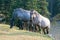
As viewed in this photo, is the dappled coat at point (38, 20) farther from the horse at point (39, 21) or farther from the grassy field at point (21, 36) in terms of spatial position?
the grassy field at point (21, 36)

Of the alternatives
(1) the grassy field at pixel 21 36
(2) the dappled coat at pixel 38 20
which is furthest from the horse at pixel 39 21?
(1) the grassy field at pixel 21 36

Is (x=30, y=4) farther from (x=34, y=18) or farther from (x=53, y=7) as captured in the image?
(x=53, y=7)

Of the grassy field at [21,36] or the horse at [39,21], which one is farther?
the horse at [39,21]

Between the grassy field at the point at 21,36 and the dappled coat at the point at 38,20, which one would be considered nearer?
the grassy field at the point at 21,36

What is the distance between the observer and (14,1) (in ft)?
113

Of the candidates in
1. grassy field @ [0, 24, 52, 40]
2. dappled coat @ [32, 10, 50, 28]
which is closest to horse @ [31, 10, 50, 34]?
dappled coat @ [32, 10, 50, 28]

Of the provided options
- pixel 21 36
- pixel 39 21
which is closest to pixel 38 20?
pixel 39 21

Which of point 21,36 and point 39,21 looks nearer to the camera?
point 21,36

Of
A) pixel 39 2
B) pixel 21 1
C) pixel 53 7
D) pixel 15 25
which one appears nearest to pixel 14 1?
pixel 21 1

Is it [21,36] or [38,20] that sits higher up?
[38,20]

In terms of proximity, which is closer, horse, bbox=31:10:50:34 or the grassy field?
the grassy field

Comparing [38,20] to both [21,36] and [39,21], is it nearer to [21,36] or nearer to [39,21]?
[39,21]

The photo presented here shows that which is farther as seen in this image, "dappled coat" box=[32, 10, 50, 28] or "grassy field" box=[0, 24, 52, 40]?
"dappled coat" box=[32, 10, 50, 28]

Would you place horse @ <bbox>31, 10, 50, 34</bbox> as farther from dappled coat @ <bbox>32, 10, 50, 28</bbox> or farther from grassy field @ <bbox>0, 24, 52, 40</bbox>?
grassy field @ <bbox>0, 24, 52, 40</bbox>
